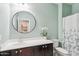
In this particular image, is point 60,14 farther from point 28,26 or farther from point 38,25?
point 28,26

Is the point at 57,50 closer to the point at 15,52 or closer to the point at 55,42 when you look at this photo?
the point at 55,42

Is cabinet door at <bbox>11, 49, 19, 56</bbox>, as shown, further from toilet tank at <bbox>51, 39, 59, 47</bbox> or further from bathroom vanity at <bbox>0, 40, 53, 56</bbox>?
toilet tank at <bbox>51, 39, 59, 47</bbox>

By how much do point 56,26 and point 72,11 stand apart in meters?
0.27

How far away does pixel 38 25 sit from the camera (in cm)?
152

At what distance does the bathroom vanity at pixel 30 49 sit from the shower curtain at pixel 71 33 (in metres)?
0.22

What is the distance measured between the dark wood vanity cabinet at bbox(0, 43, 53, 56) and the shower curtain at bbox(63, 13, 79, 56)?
21 centimetres

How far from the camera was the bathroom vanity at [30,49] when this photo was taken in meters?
1.45

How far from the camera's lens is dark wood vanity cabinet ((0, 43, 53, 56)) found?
57.5 inches

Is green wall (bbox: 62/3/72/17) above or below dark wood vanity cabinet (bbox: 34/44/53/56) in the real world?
above

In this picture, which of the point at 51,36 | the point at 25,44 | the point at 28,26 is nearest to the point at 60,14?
the point at 51,36

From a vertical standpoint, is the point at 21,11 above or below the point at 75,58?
above

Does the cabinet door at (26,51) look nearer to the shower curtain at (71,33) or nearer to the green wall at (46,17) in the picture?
the green wall at (46,17)

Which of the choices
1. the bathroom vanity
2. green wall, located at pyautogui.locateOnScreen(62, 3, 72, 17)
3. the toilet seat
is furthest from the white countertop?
green wall, located at pyautogui.locateOnScreen(62, 3, 72, 17)

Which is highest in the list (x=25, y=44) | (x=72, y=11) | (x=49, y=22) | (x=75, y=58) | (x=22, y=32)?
(x=72, y=11)
